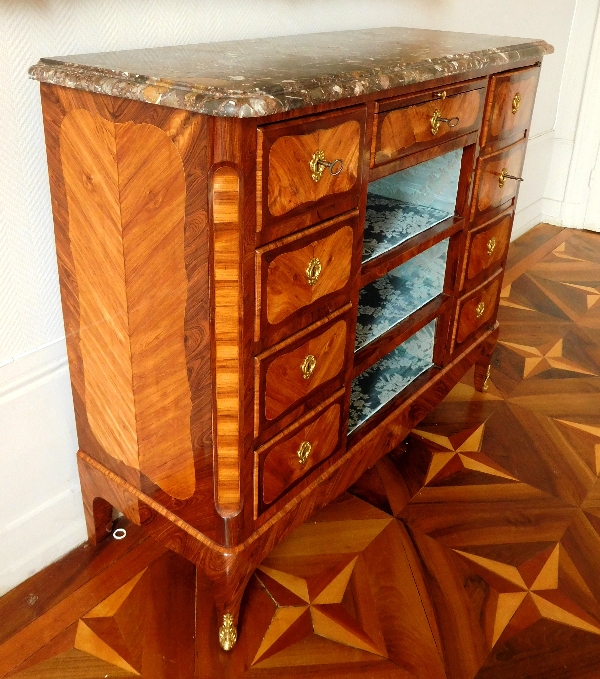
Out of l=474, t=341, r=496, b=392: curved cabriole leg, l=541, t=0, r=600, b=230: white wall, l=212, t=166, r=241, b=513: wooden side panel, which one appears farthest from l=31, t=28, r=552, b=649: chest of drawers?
l=541, t=0, r=600, b=230: white wall

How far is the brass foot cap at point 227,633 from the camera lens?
1044 millimetres

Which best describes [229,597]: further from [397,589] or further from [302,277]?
[302,277]

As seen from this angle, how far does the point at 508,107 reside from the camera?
1307mm

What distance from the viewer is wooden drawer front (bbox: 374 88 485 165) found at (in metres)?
0.98

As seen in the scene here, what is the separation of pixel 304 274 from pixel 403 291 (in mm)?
550

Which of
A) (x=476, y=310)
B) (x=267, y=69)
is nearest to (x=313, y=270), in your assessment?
(x=267, y=69)

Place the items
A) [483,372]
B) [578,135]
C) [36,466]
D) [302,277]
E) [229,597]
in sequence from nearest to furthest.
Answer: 1. [302,277]
2. [229,597]
3. [36,466]
4. [483,372]
5. [578,135]

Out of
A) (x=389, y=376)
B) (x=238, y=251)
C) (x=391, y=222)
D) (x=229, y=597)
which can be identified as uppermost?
(x=238, y=251)

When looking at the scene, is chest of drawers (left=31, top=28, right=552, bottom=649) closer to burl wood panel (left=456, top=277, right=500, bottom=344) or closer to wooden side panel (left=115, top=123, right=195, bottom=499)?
wooden side panel (left=115, top=123, right=195, bottom=499)

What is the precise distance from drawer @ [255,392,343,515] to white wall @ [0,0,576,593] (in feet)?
1.26

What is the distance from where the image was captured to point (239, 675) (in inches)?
40.6

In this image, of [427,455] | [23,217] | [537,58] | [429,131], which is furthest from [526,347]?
[23,217]

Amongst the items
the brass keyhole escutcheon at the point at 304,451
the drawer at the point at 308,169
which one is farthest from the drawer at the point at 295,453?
the drawer at the point at 308,169

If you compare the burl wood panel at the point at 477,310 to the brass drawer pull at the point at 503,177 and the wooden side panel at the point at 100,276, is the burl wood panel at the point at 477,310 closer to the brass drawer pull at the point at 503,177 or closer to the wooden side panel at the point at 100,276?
the brass drawer pull at the point at 503,177
